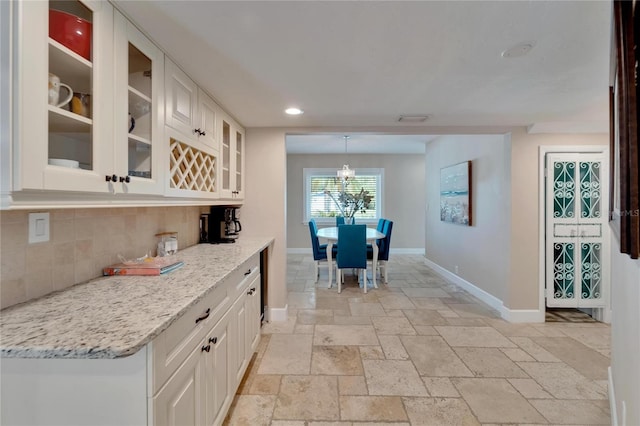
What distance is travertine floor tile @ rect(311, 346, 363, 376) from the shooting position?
2230 mm

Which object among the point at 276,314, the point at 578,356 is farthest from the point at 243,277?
the point at 578,356

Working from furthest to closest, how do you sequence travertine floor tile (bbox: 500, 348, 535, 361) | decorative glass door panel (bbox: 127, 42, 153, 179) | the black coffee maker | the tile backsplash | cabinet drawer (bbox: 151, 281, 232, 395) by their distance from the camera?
1. the black coffee maker
2. travertine floor tile (bbox: 500, 348, 535, 361)
3. decorative glass door panel (bbox: 127, 42, 153, 179)
4. the tile backsplash
5. cabinet drawer (bbox: 151, 281, 232, 395)

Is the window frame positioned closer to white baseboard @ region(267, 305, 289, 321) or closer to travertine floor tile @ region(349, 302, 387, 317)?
travertine floor tile @ region(349, 302, 387, 317)

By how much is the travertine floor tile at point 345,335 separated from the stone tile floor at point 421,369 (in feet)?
0.03

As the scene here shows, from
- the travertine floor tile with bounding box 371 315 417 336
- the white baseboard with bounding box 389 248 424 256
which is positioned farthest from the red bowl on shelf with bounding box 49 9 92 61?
the white baseboard with bounding box 389 248 424 256

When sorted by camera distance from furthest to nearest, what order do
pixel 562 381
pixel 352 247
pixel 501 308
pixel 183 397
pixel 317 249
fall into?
pixel 317 249
pixel 352 247
pixel 501 308
pixel 562 381
pixel 183 397

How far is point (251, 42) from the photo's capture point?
1.55m

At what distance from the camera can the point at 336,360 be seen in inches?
93.6

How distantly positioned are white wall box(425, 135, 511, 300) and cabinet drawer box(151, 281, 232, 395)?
324 centimetres

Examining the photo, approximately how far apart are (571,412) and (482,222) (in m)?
2.32

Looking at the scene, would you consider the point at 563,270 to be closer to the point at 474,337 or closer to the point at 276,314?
the point at 474,337

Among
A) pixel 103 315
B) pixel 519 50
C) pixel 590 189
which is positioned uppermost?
pixel 519 50

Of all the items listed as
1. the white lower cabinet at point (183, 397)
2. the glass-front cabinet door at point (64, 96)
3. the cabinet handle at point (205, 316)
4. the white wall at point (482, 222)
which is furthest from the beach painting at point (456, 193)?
the glass-front cabinet door at point (64, 96)

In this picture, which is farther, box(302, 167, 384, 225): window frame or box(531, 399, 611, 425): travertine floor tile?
box(302, 167, 384, 225): window frame
